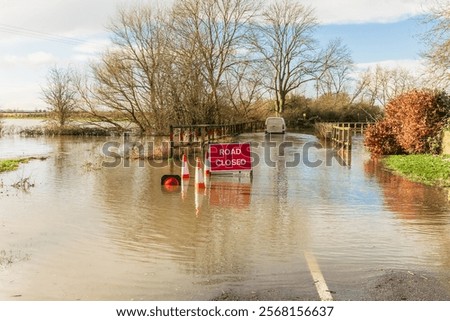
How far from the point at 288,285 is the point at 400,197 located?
284 inches

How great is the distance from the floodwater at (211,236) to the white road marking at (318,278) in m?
0.07

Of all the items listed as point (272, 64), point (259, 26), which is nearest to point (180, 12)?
point (259, 26)

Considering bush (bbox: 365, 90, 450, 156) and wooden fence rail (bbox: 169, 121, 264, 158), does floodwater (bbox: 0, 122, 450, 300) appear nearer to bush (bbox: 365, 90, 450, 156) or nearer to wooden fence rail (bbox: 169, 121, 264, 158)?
bush (bbox: 365, 90, 450, 156)

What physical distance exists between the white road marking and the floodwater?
7cm

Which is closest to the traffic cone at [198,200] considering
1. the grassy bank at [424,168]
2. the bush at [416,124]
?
the grassy bank at [424,168]

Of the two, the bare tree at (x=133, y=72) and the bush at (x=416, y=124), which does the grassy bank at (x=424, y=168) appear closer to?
the bush at (x=416, y=124)

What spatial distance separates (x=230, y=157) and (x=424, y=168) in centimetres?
683

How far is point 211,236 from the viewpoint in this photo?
7906 mm

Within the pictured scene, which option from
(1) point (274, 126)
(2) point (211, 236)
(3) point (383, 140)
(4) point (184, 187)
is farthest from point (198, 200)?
(1) point (274, 126)

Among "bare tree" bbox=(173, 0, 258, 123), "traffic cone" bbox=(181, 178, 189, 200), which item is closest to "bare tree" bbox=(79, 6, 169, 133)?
"bare tree" bbox=(173, 0, 258, 123)

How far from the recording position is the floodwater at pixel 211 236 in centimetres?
560

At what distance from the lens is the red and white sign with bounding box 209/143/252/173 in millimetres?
14375

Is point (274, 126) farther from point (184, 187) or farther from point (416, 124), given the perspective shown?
point (184, 187)

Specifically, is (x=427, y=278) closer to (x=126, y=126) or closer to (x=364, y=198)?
(x=364, y=198)
